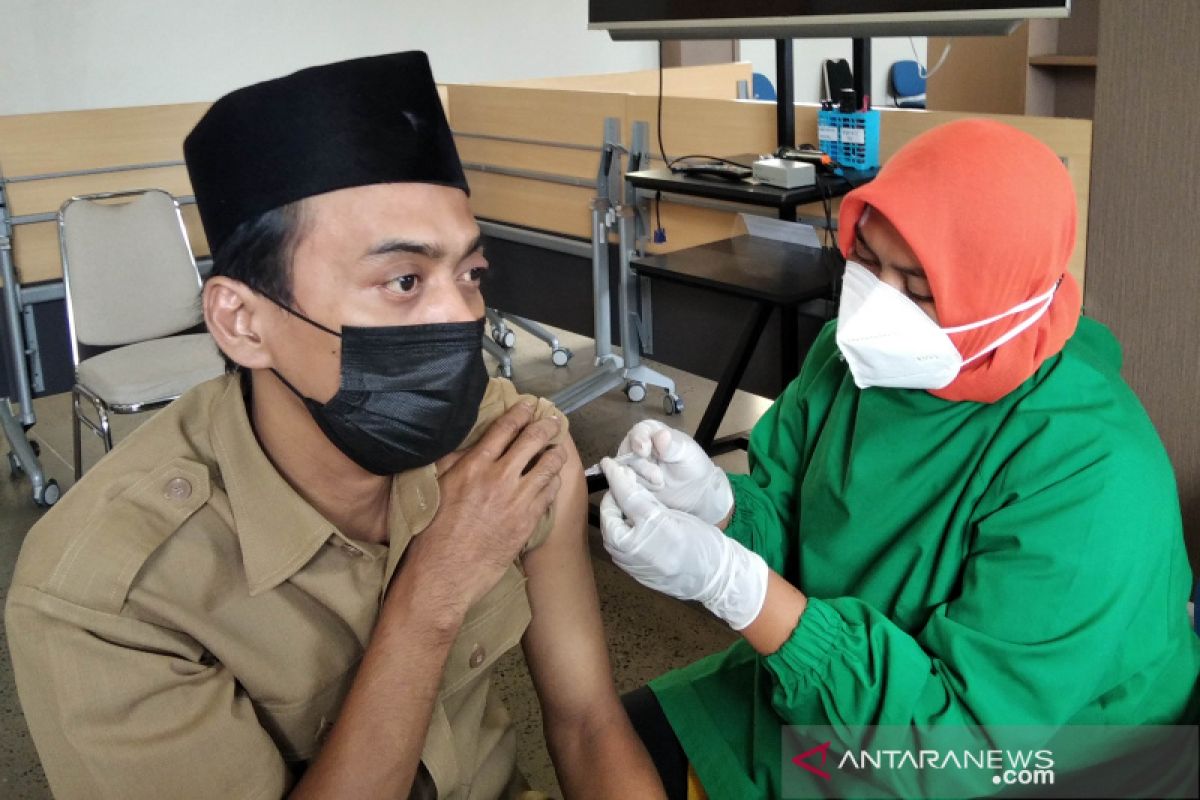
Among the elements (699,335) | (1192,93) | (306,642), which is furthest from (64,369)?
(1192,93)

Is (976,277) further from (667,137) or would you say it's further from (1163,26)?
(667,137)

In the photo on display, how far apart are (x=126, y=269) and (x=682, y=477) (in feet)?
8.71

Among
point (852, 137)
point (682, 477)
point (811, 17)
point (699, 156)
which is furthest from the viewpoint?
point (699, 156)

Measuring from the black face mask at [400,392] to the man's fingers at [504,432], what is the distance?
39mm

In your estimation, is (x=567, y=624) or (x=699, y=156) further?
(x=699, y=156)

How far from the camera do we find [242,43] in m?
5.55

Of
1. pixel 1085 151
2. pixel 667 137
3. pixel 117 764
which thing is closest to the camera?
pixel 117 764

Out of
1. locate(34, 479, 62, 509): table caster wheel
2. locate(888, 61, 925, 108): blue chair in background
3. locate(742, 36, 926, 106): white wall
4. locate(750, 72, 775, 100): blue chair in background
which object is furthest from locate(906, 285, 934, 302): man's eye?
locate(888, 61, 925, 108): blue chair in background

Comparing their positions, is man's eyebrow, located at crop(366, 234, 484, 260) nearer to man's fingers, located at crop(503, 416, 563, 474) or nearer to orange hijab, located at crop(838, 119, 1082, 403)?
man's fingers, located at crop(503, 416, 563, 474)

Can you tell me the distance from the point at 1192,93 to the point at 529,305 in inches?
107

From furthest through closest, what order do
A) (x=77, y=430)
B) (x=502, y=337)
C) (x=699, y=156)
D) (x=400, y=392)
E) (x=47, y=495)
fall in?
(x=502, y=337)
(x=47, y=495)
(x=77, y=430)
(x=699, y=156)
(x=400, y=392)

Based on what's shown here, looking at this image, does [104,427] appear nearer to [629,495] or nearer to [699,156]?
[699,156]

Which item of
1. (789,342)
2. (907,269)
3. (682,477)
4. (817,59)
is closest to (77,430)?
(789,342)

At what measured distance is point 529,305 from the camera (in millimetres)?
4355
